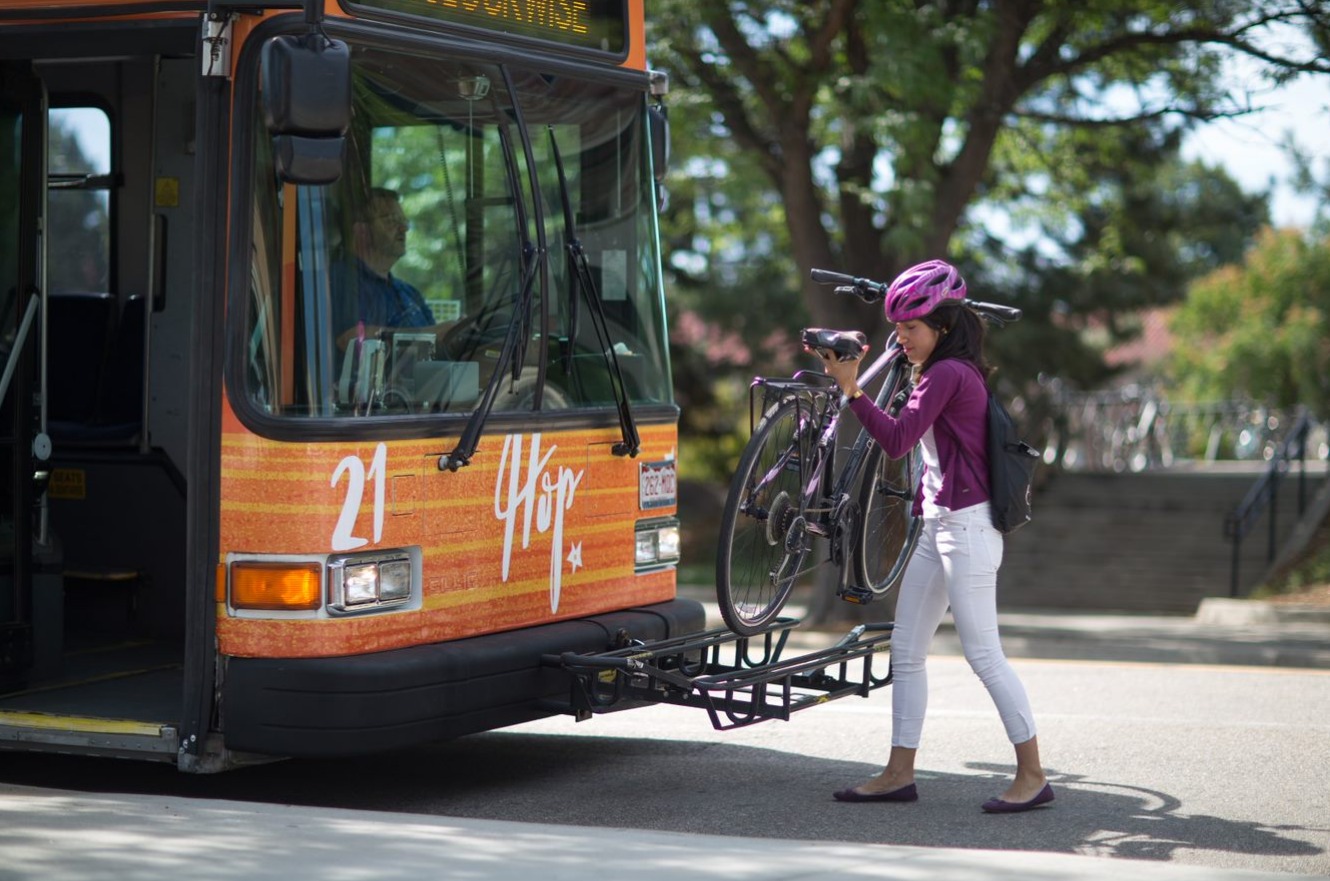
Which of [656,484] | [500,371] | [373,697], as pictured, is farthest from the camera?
[656,484]

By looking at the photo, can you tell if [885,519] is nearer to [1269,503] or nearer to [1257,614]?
[1257,614]

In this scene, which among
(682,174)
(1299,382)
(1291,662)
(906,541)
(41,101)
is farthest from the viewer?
(1299,382)

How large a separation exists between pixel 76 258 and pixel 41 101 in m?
1.72

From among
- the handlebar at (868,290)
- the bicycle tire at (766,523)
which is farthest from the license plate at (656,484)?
the handlebar at (868,290)

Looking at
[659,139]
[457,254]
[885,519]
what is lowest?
[885,519]

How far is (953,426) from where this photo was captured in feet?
21.1

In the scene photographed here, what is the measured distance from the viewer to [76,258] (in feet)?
28.5

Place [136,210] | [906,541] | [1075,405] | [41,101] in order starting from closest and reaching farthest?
[41,101] < [906,541] < [136,210] < [1075,405]

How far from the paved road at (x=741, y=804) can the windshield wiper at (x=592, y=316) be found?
1.48m

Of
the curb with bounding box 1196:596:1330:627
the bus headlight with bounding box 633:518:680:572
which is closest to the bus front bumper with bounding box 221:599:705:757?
the bus headlight with bounding box 633:518:680:572

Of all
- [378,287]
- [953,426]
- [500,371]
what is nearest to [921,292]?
[953,426]

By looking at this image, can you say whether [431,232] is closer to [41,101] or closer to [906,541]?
[41,101]

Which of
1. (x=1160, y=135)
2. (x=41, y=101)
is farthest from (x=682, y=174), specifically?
(x=41, y=101)

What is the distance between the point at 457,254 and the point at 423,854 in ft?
7.95
